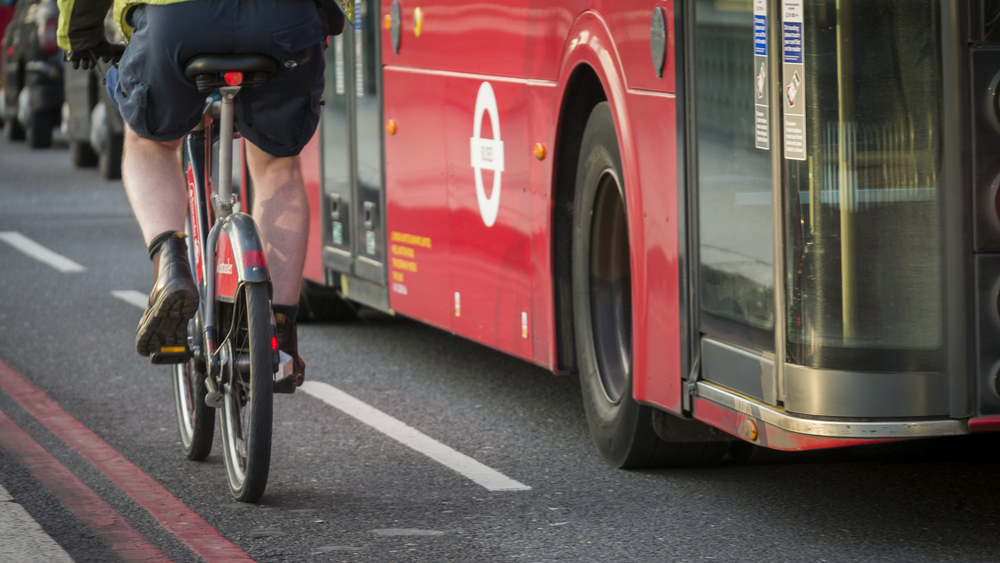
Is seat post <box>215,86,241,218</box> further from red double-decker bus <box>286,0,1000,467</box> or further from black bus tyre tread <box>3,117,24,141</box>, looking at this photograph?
black bus tyre tread <box>3,117,24,141</box>

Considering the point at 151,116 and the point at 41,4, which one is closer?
the point at 151,116

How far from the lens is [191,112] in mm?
4867

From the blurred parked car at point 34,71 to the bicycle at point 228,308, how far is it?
17154 millimetres

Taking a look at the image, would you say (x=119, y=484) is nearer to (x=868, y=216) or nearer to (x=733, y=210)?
(x=733, y=210)

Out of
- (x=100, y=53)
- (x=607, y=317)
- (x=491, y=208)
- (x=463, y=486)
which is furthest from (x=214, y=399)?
(x=491, y=208)

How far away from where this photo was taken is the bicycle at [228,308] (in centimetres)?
457

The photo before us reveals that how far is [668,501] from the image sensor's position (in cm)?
494

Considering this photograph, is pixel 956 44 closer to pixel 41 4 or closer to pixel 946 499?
pixel 946 499

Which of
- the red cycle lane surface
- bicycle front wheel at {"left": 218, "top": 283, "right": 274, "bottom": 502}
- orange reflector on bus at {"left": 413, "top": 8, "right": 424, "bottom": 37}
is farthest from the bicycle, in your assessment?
orange reflector on bus at {"left": 413, "top": 8, "right": 424, "bottom": 37}

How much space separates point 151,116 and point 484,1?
5.21 ft

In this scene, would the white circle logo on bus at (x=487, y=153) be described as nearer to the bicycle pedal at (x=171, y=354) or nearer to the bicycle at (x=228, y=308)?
the bicycle at (x=228, y=308)

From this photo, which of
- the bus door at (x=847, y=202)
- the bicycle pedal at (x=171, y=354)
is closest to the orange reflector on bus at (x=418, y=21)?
the bicycle pedal at (x=171, y=354)

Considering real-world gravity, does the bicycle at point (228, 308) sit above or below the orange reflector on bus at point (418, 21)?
below

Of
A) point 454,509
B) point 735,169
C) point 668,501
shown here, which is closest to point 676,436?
point 668,501
